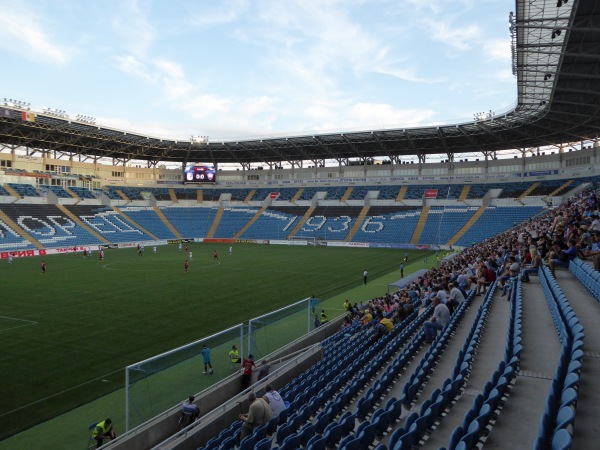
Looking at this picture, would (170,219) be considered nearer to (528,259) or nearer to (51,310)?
(51,310)

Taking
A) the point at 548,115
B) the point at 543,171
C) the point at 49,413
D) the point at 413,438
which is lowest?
the point at 49,413

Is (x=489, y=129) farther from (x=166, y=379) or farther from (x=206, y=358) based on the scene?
(x=166, y=379)

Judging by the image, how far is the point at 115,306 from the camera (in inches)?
870

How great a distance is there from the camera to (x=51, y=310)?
21.0 meters

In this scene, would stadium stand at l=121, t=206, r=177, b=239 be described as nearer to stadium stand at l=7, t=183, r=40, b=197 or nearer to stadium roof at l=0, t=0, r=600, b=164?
stadium roof at l=0, t=0, r=600, b=164

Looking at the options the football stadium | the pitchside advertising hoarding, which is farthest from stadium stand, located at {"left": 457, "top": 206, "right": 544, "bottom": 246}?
the pitchside advertising hoarding

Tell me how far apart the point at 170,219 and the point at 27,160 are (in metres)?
20.3

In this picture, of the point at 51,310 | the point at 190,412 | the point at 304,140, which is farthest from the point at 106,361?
the point at 304,140

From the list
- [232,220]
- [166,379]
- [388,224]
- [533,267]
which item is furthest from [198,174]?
[166,379]

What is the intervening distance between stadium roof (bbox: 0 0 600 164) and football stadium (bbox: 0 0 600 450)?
0.95 feet

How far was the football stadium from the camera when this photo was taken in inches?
271

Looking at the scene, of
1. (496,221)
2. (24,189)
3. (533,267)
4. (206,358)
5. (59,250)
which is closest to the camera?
(206,358)

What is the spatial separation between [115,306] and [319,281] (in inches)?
519

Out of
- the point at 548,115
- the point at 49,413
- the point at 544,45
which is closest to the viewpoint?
the point at 49,413
